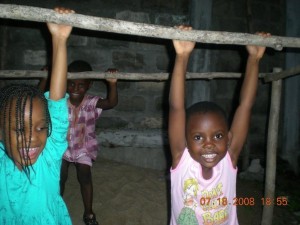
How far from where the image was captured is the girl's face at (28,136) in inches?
59.4

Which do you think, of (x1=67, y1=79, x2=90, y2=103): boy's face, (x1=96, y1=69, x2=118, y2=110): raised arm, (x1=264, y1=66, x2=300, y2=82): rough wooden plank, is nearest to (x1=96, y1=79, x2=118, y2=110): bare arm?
(x1=96, y1=69, x2=118, y2=110): raised arm

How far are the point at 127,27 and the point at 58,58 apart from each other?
41cm

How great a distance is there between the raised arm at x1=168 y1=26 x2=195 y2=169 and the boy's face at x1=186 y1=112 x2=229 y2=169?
2.5 inches

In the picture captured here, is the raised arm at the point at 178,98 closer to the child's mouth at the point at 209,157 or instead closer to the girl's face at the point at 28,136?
the child's mouth at the point at 209,157

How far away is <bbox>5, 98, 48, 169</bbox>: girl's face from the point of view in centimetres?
151

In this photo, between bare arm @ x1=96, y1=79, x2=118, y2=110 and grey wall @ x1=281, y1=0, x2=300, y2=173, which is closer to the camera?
bare arm @ x1=96, y1=79, x2=118, y2=110

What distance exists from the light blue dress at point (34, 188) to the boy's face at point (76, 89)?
4.54 ft

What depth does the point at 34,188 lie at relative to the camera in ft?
5.42

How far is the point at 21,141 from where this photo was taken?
1512 millimetres

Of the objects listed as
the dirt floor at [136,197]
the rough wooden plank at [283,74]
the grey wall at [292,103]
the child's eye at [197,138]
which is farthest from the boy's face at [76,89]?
the grey wall at [292,103]

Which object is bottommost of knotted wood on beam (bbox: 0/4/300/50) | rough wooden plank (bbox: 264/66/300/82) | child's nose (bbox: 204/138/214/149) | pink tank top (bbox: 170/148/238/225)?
pink tank top (bbox: 170/148/238/225)

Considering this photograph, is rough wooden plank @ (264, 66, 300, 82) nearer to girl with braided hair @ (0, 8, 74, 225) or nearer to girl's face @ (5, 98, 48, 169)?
girl with braided hair @ (0, 8, 74, 225)

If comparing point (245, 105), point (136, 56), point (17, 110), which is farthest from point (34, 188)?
point (136, 56)

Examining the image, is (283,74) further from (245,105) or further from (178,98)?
(178,98)
